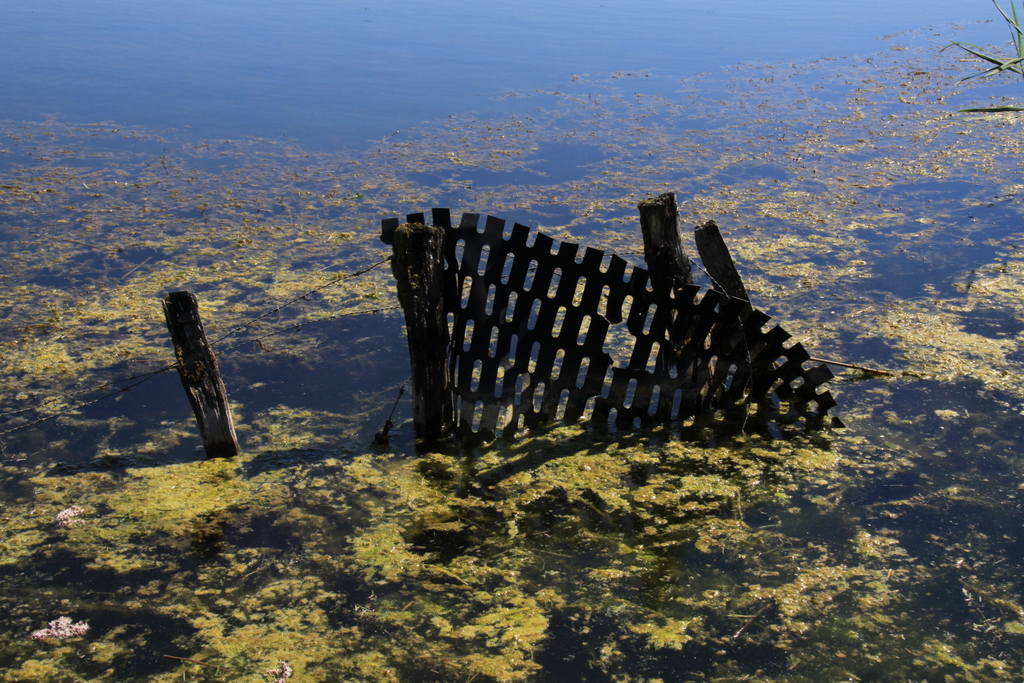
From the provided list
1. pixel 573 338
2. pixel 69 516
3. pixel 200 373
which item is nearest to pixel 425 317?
pixel 573 338

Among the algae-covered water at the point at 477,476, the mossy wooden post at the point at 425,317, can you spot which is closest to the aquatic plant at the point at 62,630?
the algae-covered water at the point at 477,476

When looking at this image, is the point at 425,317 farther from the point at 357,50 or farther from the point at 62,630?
the point at 357,50

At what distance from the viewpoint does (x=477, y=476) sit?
12.8 feet

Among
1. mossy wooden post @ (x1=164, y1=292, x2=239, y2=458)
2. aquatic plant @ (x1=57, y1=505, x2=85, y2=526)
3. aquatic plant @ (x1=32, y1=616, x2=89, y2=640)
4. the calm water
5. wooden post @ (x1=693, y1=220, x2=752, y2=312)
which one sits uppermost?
the calm water

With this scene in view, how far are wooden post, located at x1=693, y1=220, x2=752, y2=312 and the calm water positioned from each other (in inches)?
256

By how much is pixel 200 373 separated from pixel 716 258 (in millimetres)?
2644

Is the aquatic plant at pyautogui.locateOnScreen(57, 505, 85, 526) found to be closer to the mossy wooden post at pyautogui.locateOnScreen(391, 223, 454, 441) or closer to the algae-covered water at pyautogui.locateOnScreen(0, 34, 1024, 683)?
the algae-covered water at pyautogui.locateOnScreen(0, 34, 1024, 683)

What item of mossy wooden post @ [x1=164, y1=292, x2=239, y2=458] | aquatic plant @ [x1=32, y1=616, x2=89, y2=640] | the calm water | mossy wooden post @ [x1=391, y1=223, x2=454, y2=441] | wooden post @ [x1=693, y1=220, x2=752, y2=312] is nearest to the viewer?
aquatic plant @ [x1=32, y1=616, x2=89, y2=640]

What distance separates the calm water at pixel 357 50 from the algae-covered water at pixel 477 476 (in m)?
3.36

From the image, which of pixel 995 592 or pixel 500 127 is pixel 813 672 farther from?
pixel 500 127

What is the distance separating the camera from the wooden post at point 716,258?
405 centimetres

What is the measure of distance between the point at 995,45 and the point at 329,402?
13565 mm

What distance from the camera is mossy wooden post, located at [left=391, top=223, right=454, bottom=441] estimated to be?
3.79 metres

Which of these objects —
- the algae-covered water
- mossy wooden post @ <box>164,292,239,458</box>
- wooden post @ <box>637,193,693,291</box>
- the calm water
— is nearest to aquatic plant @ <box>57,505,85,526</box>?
the algae-covered water
